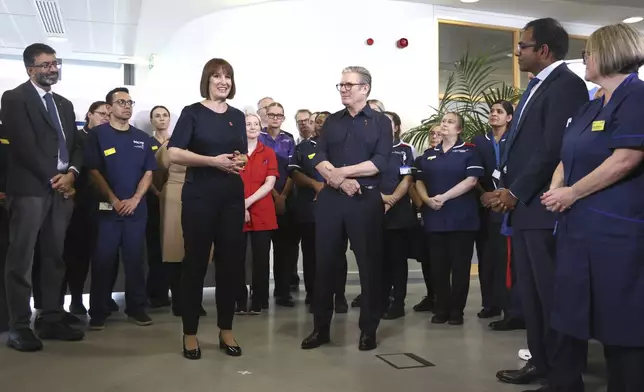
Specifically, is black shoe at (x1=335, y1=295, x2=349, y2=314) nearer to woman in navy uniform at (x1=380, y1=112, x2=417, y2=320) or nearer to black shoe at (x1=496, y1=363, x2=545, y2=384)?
woman in navy uniform at (x1=380, y1=112, x2=417, y2=320)

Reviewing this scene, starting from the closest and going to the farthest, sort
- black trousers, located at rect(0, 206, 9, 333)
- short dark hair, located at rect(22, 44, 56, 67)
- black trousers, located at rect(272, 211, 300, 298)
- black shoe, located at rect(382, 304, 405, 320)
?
1. short dark hair, located at rect(22, 44, 56, 67)
2. black trousers, located at rect(0, 206, 9, 333)
3. black shoe, located at rect(382, 304, 405, 320)
4. black trousers, located at rect(272, 211, 300, 298)

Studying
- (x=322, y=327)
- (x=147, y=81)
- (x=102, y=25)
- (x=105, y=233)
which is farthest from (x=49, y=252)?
(x=147, y=81)

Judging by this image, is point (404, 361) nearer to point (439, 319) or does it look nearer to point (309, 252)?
point (439, 319)

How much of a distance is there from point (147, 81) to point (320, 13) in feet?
14.1

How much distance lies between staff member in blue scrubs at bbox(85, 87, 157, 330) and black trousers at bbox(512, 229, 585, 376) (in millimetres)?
2638

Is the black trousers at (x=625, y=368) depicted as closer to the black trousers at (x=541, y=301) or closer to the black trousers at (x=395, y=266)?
the black trousers at (x=541, y=301)

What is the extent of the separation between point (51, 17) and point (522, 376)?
313 inches

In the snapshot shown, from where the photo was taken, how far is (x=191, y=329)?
3.23 meters

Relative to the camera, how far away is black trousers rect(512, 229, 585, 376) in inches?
88.8

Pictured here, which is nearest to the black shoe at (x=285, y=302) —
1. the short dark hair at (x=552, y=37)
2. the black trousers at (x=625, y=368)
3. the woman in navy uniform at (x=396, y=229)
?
the woman in navy uniform at (x=396, y=229)

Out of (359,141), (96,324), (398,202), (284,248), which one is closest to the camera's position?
(359,141)

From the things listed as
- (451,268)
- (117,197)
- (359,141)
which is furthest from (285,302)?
(359,141)

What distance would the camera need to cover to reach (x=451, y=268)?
173 inches

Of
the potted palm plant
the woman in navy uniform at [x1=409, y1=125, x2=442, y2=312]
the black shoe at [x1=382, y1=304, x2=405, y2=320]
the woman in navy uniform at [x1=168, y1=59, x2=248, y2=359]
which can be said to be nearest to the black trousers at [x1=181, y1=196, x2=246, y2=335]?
the woman in navy uniform at [x1=168, y1=59, x2=248, y2=359]
